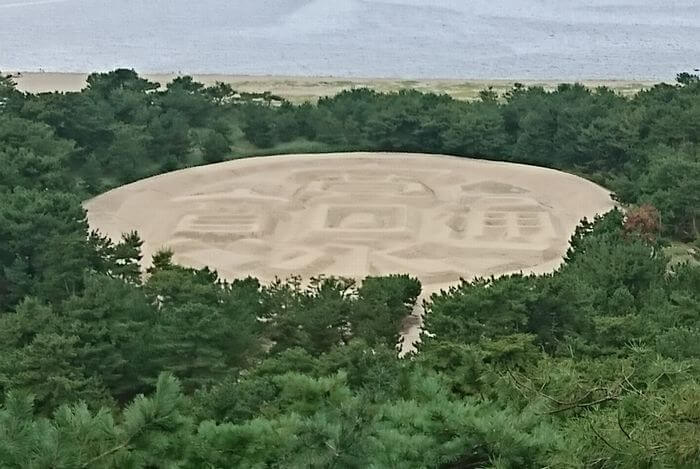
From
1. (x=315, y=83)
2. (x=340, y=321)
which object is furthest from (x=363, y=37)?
(x=340, y=321)

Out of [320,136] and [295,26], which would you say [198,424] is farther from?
[295,26]

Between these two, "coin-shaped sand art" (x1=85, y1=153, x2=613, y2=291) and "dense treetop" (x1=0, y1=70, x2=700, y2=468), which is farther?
"coin-shaped sand art" (x1=85, y1=153, x2=613, y2=291)

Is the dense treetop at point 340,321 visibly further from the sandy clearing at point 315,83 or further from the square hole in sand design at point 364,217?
the sandy clearing at point 315,83

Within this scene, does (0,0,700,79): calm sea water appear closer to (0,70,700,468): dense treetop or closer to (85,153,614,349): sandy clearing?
(0,70,700,468): dense treetop

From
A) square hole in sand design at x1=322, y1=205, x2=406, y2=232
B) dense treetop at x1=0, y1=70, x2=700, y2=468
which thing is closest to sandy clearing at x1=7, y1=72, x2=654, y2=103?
dense treetop at x1=0, y1=70, x2=700, y2=468

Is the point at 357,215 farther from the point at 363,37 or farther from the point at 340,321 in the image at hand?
the point at 363,37
